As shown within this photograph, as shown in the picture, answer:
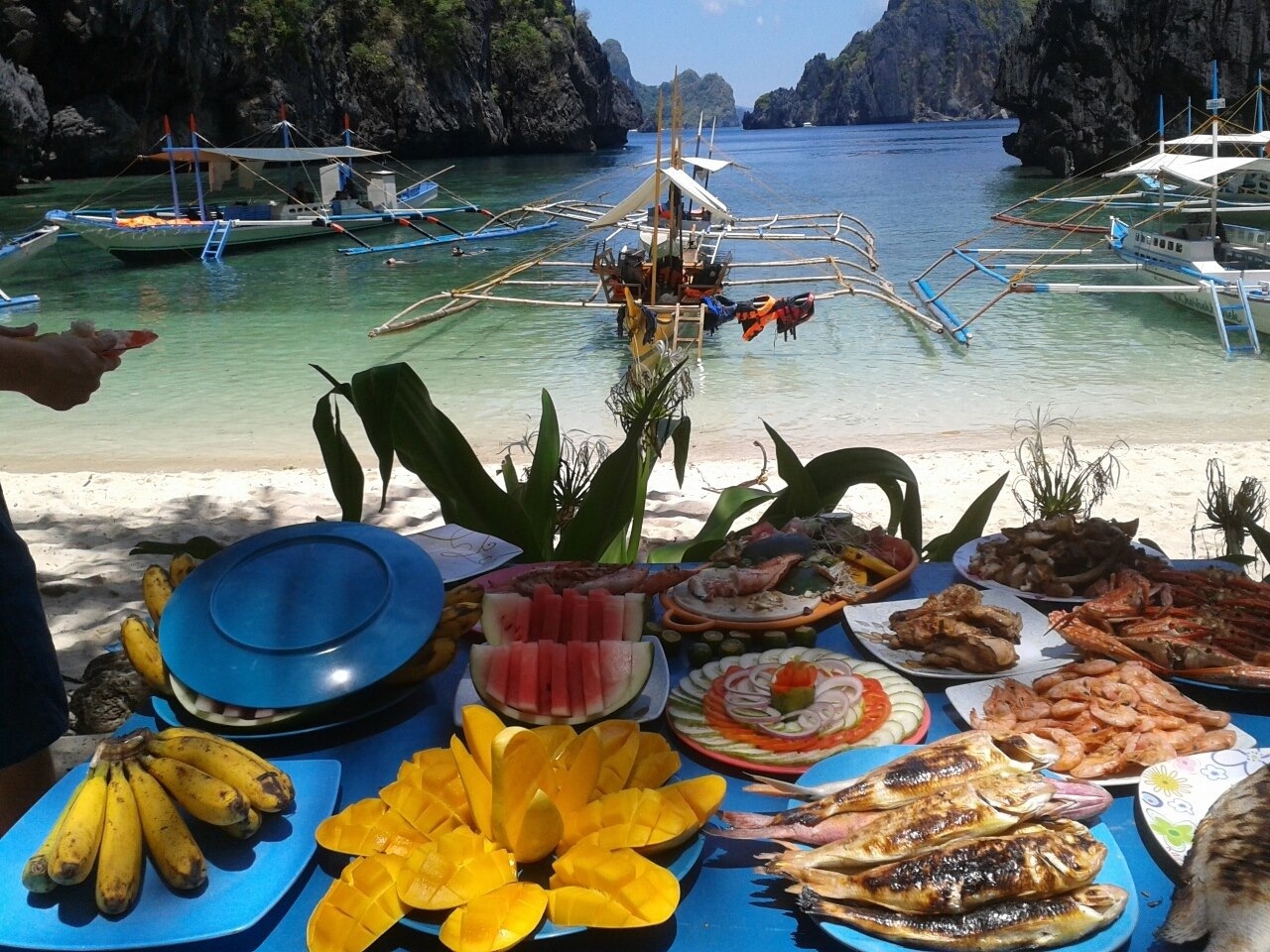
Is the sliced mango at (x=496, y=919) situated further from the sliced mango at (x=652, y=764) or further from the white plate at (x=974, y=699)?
the white plate at (x=974, y=699)

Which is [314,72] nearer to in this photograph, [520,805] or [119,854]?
[119,854]

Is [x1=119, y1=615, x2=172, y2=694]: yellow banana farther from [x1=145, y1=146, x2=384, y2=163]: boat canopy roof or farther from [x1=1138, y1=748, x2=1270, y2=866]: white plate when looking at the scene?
[x1=145, y1=146, x2=384, y2=163]: boat canopy roof

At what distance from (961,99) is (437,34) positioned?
112269mm

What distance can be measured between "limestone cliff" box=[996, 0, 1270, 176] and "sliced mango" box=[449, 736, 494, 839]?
40.3m

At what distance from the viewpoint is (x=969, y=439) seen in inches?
357

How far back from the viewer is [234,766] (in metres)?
1.48

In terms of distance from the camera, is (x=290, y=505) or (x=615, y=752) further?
(x=290, y=505)

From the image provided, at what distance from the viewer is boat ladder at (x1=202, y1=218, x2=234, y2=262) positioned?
2119 cm

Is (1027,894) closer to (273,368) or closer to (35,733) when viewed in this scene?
(35,733)

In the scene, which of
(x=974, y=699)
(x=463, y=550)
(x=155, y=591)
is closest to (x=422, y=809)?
(x=974, y=699)

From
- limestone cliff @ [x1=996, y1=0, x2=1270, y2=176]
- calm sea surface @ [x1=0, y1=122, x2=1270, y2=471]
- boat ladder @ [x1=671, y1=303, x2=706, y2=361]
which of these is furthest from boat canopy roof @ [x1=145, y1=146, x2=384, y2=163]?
limestone cliff @ [x1=996, y1=0, x2=1270, y2=176]

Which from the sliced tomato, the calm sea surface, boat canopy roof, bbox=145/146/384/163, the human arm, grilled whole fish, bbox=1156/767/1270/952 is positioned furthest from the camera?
boat canopy roof, bbox=145/146/384/163

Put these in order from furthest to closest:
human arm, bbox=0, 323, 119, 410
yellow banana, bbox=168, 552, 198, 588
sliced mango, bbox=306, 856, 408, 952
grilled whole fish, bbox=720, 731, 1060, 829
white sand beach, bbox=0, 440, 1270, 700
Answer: white sand beach, bbox=0, 440, 1270, 700 < yellow banana, bbox=168, 552, 198, 588 < human arm, bbox=0, 323, 119, 410 < grilled whole fish, bbox=720, 731, 1060, 829 < sliced mango, bbox=306, 856, 408, 952

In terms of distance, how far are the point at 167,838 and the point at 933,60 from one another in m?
159
